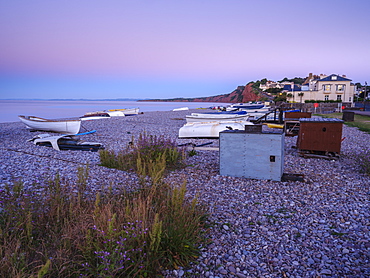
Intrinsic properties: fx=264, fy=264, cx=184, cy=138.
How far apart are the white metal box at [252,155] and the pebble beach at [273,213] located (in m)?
0.24

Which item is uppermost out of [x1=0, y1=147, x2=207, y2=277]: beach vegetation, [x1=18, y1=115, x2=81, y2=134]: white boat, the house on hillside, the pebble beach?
the house on hillside

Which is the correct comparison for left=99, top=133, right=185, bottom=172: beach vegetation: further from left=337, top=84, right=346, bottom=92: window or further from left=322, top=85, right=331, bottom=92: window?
left=337, top=84, right=346, bottom=92: window

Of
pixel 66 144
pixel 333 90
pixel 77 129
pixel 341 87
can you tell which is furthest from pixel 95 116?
pixel 341 87

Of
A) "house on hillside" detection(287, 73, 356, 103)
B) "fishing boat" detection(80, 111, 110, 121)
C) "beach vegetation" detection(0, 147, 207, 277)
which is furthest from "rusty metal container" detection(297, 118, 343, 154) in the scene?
"house on hillside" detection(287, 73, 356, 103)

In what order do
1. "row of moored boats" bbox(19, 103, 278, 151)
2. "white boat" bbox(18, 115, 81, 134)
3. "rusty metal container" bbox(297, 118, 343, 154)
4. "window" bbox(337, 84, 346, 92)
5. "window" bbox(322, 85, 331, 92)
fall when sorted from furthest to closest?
"window" bbox(322, 85, 331, 92) → "window" bbox(337, 84, 346, 92) → "white boat" bbox(18, 115, 81, 134) → "row of moored boats" bbox(19, 103, 278, 151) → "rusty metal container" bbox(297, 118, 343, 154)


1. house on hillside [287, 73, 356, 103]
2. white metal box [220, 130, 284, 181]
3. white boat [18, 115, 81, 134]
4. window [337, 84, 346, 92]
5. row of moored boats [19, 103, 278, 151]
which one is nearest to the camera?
white metal box [220, 130, 284, 181]

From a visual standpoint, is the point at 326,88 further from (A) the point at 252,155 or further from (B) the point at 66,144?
(B) the point at 66,144

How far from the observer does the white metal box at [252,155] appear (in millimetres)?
6672

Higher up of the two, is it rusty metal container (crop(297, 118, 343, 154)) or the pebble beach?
rusty metal container (crop(297, 118, 343, 154))

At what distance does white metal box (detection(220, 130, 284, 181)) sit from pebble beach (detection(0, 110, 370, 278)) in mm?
243

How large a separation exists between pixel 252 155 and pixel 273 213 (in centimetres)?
221

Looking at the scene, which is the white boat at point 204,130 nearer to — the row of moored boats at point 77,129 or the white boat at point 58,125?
the row of moored boats at point 77,129

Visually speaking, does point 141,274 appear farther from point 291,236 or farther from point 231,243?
point 291,236

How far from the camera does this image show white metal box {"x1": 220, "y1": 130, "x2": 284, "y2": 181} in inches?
263
